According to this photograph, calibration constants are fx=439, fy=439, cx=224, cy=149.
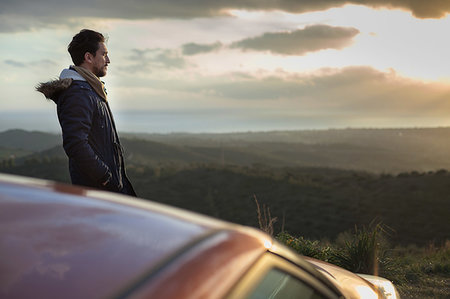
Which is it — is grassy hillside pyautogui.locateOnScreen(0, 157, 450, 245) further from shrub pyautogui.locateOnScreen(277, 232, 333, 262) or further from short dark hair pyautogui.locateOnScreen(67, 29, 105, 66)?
short dark hair pyautogui.locateOnScreen(67, 29, 105, 66)

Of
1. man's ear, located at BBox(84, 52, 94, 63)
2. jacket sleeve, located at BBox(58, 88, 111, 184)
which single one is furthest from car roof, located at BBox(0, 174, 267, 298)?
man's ear, located at BBox(84, 52, 94, 63)

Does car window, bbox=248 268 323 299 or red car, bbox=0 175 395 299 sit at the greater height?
red car, bbox=0 175 395 299

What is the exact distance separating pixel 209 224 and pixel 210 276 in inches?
10.3

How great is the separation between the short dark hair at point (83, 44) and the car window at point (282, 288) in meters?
2.88

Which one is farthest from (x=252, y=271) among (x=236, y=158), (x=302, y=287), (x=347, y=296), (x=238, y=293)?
(x=236, y=158)

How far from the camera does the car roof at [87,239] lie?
0.96 m

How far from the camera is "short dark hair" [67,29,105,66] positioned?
3.77 m

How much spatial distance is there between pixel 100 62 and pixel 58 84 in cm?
48

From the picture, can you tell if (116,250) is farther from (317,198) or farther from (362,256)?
(317,198)

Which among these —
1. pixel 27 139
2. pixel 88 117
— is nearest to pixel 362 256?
pixel 88 117

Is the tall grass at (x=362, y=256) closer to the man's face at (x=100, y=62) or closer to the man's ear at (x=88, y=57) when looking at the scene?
the man's face at (x=100, y=62)

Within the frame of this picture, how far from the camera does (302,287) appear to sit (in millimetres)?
1679

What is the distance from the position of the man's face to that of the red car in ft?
8.16

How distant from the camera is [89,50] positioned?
3803mm
